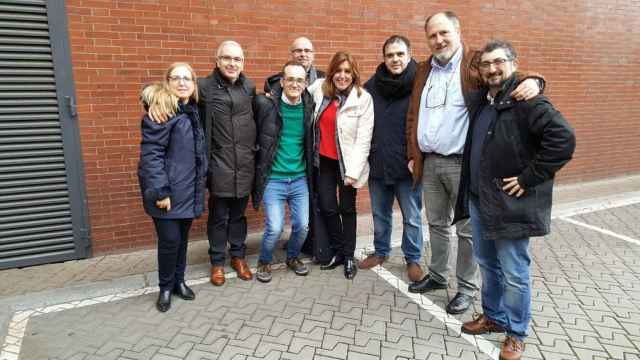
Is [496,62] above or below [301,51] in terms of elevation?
below

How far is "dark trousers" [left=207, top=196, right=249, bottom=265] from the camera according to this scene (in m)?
4.05

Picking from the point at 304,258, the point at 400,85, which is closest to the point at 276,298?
the point at 304,258

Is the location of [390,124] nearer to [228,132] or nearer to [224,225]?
[228,132]

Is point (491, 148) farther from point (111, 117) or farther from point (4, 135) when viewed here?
point (4, 135)

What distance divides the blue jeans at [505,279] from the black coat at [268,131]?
1593 millimetres

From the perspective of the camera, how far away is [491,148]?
2854 millimetres

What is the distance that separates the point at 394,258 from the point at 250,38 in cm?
290

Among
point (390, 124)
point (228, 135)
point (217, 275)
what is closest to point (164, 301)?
point (217, 275)

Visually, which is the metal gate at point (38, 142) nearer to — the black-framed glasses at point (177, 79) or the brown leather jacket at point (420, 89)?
the black-framed glasses at point (177, 79)

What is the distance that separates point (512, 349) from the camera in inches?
119

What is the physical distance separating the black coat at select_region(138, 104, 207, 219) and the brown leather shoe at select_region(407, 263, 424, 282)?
6.60ft

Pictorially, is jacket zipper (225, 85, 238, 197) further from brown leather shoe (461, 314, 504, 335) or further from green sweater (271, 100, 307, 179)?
brown leather shoe (461, 314, 504, 335)

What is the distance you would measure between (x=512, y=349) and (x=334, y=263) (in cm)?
189

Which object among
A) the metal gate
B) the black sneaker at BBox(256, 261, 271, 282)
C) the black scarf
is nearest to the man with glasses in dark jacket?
the black scarf
